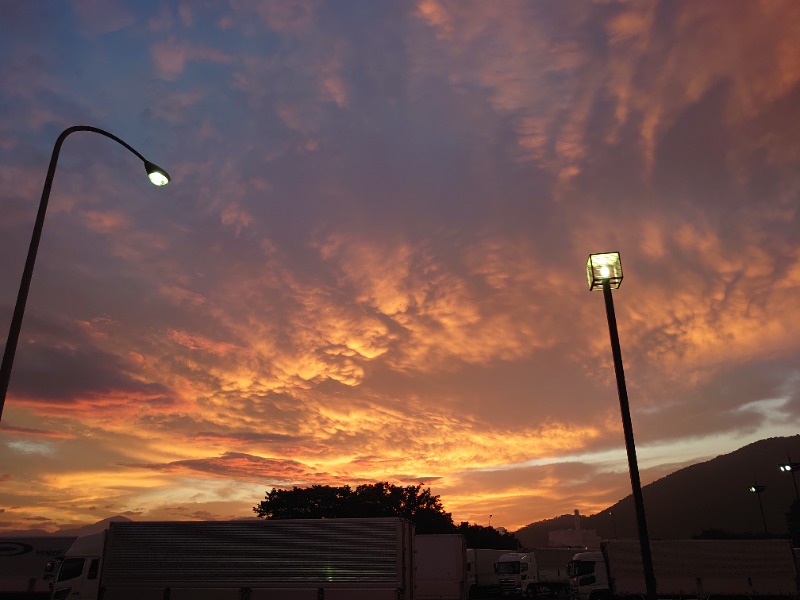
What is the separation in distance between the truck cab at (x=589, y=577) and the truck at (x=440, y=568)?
967 centimetres

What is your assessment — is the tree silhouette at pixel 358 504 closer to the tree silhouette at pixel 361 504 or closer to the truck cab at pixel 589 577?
the tree silhouette at pixel 361 504

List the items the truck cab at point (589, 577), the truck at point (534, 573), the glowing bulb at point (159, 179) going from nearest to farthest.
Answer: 1. the glowing bulb at point (159, 179)
2. the truck cab at point (589, 577)
3. the truck at point (534, 573)

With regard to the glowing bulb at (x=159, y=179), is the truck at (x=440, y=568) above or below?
below

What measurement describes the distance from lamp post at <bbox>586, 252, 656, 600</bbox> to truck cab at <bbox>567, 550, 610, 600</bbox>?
86.6 ft

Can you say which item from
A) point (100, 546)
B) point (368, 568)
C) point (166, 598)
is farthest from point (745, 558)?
point (100, 546)

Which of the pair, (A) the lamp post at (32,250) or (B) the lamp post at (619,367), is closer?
(A) the lamp post at (32,250)

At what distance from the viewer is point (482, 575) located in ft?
163

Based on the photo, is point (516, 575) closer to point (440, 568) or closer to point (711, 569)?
point (711, 569)

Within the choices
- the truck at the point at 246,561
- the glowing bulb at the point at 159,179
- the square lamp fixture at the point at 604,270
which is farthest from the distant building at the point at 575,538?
the glowing bulb at the point at 159,179

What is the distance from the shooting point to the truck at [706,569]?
33.9 metres

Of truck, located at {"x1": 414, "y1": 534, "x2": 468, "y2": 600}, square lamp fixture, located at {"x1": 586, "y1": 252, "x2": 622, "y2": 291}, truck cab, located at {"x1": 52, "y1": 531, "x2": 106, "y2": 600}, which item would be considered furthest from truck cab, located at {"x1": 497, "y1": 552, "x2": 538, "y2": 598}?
square lamp fixture, located at {"x1": 586, "y1": 252, "x2": 622, "y2": 291}

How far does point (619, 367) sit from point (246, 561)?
16.5m

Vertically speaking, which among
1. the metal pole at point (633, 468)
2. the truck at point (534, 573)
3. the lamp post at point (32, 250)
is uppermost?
the lamp post at point (32, 250)

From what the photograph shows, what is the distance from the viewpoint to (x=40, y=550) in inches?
1604
